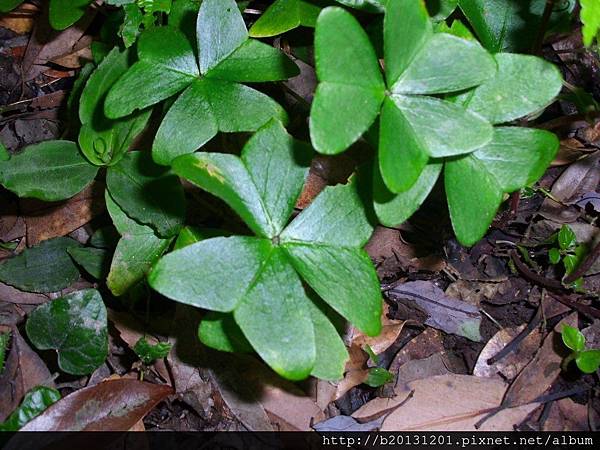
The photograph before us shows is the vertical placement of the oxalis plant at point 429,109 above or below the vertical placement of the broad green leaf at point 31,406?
above

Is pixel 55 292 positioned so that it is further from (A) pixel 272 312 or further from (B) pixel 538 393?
(B) pixel 538 393

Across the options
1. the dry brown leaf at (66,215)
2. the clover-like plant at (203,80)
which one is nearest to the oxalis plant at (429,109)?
the clover-like plant at (203,80)

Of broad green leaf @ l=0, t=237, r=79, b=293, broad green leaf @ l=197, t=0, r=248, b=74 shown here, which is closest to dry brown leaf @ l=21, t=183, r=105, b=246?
broad green leaf @ l=0, t=237, r=79, b=293

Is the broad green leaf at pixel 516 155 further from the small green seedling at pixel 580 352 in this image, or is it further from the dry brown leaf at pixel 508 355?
the dry brown leaf at pixel 508 355

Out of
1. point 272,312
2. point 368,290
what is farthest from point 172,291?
point 368,290

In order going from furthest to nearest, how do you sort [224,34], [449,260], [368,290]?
[449,260]
[224,34]
[368,290]

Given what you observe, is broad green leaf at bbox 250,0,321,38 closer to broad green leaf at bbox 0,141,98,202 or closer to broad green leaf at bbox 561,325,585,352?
broad green leaf at bbox 0,141,98,202
